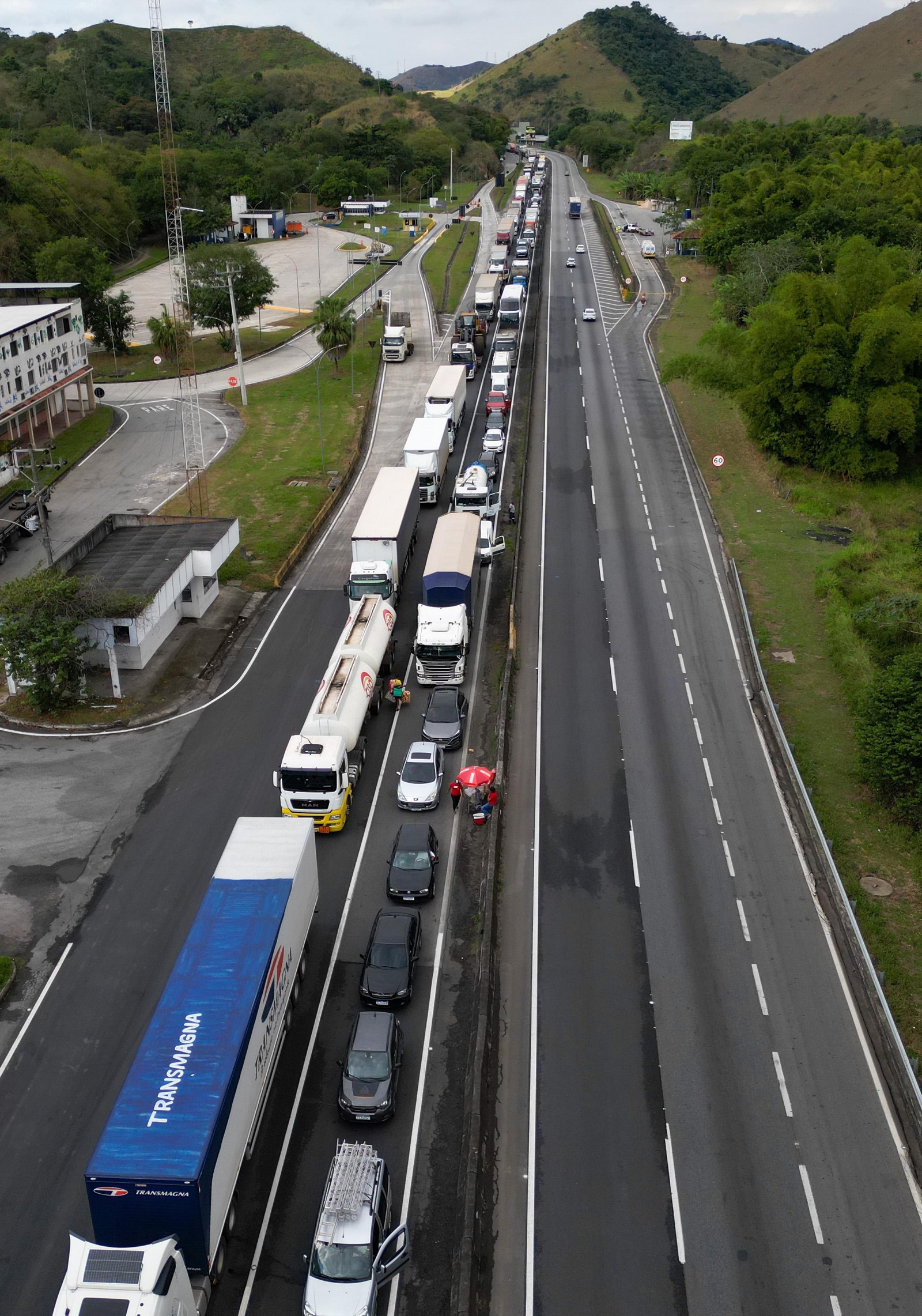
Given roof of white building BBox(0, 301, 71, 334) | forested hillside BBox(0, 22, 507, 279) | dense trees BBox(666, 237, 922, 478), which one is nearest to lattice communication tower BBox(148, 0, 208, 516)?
roof of white building BBox(0, 301, 71, 334)

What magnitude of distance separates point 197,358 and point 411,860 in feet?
241

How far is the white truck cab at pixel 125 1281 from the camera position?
694 inches

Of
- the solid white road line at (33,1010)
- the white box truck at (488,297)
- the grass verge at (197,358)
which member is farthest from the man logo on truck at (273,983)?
the white box truck at (488,297)

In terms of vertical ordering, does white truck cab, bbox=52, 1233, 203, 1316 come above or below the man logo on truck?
below

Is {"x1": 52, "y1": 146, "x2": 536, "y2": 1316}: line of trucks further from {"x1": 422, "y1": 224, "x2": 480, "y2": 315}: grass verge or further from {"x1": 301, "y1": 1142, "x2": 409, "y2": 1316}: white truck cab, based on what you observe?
{"x1": 422, "y1": 224, "x2": 480, "y2": 315}: grass verge

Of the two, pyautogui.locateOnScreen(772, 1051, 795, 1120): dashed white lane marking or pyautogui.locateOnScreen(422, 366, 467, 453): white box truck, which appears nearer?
pyautogui.locateOnScreen(772, 1051, 795, 1120): dashed white lane marking

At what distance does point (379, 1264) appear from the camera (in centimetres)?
2052

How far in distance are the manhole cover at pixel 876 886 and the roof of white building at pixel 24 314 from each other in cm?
→ 6009

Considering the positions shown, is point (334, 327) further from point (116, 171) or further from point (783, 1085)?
point (116, 171)

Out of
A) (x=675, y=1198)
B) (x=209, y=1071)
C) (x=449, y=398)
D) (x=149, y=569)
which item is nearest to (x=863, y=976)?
(x=675, y=1198)

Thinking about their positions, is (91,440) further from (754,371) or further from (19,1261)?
(19,1261)

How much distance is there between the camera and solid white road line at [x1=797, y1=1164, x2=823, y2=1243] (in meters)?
22.0

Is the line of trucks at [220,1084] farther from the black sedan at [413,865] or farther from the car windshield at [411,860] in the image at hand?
the car windshield at [411,860]

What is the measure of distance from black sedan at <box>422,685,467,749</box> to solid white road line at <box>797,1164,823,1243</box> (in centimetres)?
1955
